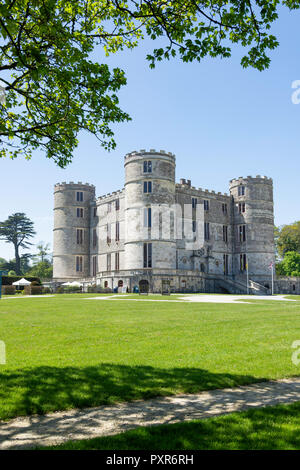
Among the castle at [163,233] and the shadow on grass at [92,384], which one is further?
the castle at [163,233]

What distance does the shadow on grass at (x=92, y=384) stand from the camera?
528 centimetres

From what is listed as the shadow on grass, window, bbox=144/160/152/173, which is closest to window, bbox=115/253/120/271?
window, bbox=144/160/152/173

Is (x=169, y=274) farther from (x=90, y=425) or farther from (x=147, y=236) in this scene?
(x=90, y=425)

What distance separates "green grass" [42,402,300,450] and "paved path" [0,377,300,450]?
0.85ft

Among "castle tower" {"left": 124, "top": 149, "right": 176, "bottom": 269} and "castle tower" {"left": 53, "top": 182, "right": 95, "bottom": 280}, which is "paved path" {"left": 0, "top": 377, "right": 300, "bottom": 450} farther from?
"castle tower" {"left": 53, "top": 182, "right": 95, "bottom": 280}

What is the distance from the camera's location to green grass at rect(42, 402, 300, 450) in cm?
390

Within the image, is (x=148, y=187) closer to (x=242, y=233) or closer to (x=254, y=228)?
(x=242, y=233)

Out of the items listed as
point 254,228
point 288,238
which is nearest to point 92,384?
point 254,228

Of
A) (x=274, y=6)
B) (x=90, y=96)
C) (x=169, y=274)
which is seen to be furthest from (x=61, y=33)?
(x=169, y=274)

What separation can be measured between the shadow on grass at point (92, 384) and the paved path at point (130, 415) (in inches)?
7.7

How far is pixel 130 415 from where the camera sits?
4887mm

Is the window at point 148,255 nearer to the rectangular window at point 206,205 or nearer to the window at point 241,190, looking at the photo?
the rectangular window at point 206,205

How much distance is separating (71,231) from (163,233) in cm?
1780

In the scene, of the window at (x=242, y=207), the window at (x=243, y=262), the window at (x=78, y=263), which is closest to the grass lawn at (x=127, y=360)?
the window at (x=243, y=262)
